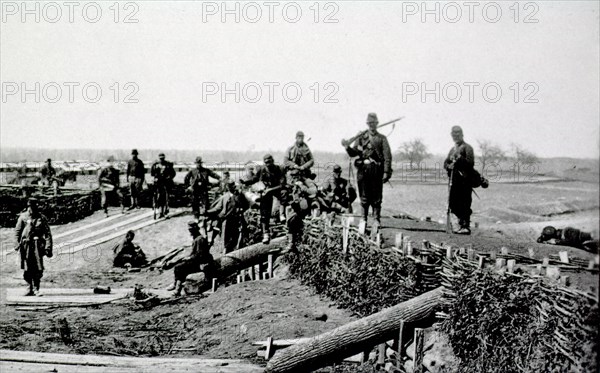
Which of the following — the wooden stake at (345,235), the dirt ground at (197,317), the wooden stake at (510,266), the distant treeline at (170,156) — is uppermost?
the distant treeline at (170,156)

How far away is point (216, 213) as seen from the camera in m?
13.7

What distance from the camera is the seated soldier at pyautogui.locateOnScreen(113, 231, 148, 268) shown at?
15.9 meters

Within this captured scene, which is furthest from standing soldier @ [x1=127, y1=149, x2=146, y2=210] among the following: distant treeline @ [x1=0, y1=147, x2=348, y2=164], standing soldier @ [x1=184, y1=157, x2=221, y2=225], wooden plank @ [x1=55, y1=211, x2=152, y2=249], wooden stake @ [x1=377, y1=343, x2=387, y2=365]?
distant treeline @ [x1=0, y1=147, x2=348, y2=164]

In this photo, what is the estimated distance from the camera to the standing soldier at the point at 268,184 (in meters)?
13.5

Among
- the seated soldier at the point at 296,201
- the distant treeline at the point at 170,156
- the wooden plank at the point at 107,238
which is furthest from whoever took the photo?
→ the distant treeline at the point at 170,156

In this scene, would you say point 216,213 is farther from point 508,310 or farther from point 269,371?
point 508,310

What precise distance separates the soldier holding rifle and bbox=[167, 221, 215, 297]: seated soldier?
347 cm

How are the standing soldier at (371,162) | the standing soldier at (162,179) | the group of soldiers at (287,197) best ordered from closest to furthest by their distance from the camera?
the group of soldiers at (287,197)
the standing soldier at (371,162)
the standing soldier at (162,179)

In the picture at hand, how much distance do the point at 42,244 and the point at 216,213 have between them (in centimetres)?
373

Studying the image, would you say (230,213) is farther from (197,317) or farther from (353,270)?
(353,270)

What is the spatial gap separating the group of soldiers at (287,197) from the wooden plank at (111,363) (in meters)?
4.03

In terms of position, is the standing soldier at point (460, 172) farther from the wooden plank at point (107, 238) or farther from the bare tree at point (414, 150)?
the bare tree at point (414, 150)

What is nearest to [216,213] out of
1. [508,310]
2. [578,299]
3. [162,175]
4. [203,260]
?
[203,260]

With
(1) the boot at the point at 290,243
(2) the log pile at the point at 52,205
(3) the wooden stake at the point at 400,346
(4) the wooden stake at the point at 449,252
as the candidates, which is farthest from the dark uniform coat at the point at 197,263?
(2) the log pile at the point at 52,205
